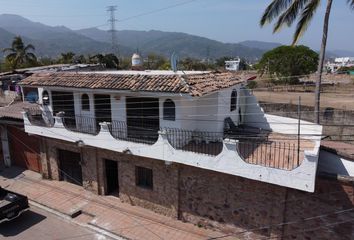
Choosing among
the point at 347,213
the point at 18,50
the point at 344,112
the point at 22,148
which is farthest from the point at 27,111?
the point at 18,50

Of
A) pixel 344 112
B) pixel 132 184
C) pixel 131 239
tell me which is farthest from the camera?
pixel 344 112

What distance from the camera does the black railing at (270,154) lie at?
1195cm

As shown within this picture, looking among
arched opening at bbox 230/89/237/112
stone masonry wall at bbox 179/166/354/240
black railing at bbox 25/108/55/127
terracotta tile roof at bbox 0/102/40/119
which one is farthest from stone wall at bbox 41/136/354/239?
terracotta tile roof at bbox 0/102/40/119

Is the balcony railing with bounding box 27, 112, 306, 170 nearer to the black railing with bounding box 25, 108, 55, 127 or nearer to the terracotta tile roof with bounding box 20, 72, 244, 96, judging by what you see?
the black railing with bounding box 25, 108, 55, 127

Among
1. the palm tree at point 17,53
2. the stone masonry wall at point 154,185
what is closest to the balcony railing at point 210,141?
the stone masonry wall at point 154,185

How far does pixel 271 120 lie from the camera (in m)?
18.1

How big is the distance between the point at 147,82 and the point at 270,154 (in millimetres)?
6487

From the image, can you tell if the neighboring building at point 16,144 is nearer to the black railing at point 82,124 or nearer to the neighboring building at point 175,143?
the neighboring building at point 175,143

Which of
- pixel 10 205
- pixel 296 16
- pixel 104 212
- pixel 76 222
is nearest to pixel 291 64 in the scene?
pixel 296 16

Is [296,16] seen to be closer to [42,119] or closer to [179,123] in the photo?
[179,123]

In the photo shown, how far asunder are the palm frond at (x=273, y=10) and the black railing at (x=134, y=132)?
9.38 meters

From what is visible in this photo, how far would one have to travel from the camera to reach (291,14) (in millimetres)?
16844

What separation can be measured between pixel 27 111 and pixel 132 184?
332 inches

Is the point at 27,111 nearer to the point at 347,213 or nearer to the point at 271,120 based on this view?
the point at 271,120
